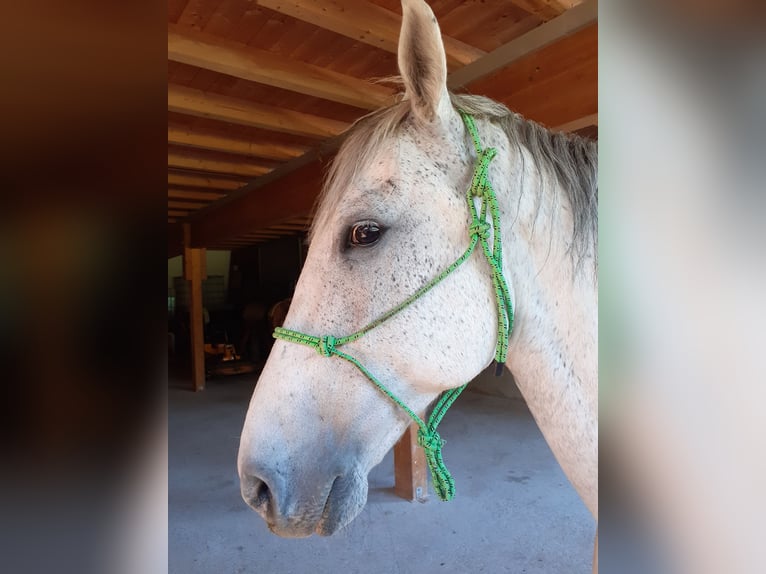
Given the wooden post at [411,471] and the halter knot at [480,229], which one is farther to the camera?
the wooden post at [411,471]

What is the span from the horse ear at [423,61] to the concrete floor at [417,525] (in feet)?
6.39

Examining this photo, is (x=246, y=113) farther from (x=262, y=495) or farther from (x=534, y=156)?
(x=262, y=495)

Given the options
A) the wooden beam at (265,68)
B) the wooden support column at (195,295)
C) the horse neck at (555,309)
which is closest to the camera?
the horse neck at (555,309)

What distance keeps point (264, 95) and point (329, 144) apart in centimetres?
48

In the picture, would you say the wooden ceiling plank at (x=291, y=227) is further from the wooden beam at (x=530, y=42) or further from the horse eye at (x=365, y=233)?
the horse eye at (x=365, y=233)

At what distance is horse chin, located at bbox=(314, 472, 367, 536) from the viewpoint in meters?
0.69

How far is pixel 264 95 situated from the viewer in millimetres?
2238

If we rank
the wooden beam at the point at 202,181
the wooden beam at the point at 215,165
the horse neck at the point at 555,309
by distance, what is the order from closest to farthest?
the horse neck at the point at 555,309, the wooden beam at the point at 215,165, the wooden beam at the point at 202,181

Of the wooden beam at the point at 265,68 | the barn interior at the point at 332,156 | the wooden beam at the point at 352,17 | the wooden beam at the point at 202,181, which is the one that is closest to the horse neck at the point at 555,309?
the barn interior at the point at 332,156

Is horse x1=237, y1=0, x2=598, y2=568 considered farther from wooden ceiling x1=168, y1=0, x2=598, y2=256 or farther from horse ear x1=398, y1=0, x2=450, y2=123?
wooden ceiling x1=168, y1=0, x2=598, y2=256

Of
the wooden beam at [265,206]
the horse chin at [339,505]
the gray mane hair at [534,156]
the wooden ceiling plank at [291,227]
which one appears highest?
the wooden ceiling plank at [291,227]

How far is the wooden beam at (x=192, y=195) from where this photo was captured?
4.02 meters
